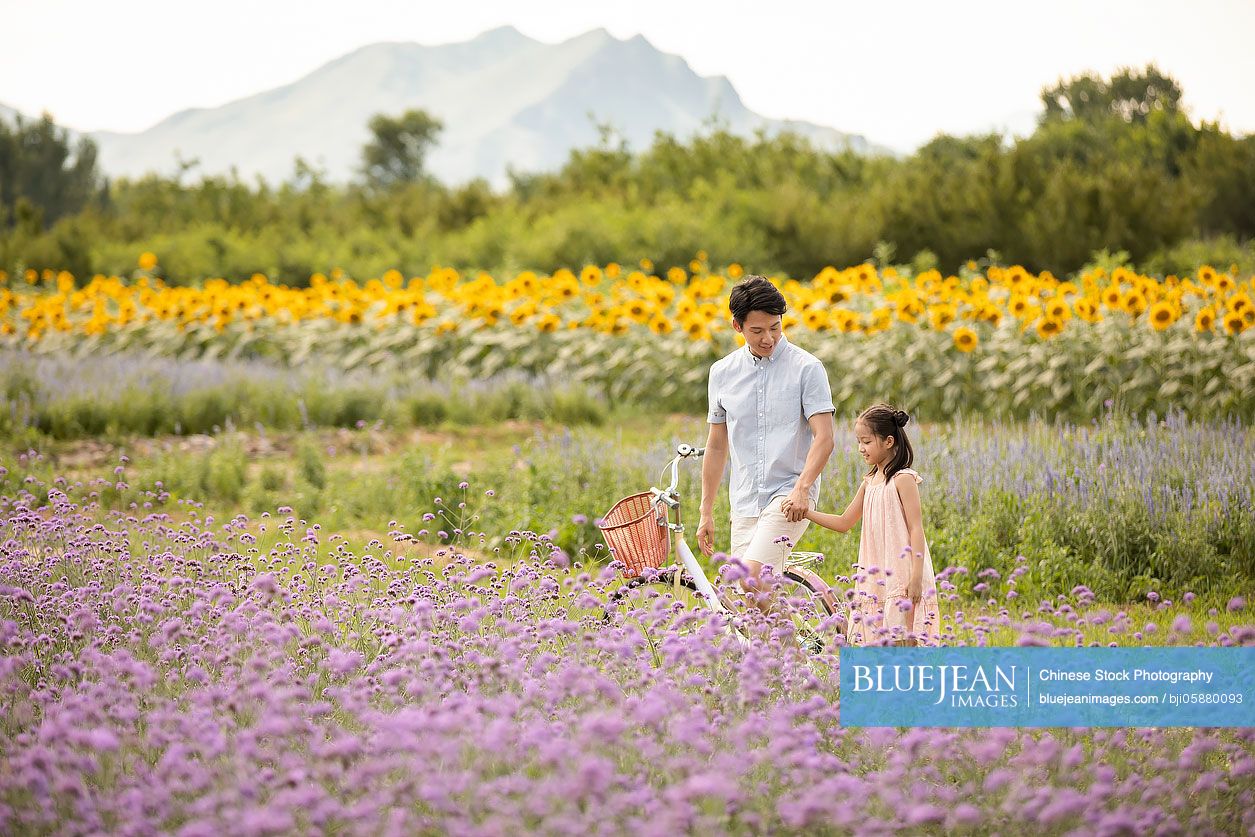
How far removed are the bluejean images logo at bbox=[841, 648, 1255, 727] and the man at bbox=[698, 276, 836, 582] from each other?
63cm

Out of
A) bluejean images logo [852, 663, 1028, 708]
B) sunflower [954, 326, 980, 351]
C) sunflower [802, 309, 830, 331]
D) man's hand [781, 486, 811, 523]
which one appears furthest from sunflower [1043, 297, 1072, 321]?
bluejean images logo [852, 663, 1028, 708]

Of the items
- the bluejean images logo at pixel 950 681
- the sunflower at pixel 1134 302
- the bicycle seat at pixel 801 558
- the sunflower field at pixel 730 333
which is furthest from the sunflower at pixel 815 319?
the bluejean images logo at pixel 950 681

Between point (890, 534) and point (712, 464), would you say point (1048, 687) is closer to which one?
point (890, 534)

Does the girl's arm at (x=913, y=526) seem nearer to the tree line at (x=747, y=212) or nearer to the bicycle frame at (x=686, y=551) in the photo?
the bicycle frame at (x=686, y=551)

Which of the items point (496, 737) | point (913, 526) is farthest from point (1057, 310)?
point (496, 737)

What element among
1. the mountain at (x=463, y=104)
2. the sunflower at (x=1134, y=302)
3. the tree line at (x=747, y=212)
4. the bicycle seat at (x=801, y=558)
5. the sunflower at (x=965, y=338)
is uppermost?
the mountain at (x=463, y=104)

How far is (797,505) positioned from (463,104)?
140 meters

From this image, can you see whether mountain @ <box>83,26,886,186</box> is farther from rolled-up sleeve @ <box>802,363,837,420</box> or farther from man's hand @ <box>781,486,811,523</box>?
man's hand @ <box>781,486,811,523</box>

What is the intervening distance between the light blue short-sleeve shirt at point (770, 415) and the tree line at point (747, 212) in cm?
1078

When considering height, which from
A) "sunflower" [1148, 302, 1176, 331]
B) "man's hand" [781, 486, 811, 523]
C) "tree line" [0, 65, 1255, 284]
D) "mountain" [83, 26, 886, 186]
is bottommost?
"man's hand" [781, 486, 811, 523]

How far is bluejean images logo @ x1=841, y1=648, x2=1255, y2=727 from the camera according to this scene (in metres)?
3.08

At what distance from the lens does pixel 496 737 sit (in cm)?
225

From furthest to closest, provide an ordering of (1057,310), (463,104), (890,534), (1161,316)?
(463,104)
(1057,310)
(1161,316)
(890,534)

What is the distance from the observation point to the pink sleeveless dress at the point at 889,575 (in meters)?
3.58
